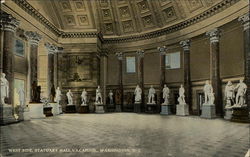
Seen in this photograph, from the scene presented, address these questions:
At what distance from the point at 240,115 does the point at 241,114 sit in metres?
0.09

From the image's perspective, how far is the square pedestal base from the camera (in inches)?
516

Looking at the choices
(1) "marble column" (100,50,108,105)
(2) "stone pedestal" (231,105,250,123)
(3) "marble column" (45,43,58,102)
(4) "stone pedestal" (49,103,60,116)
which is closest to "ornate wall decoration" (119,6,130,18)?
(1) "marble column" (100,50,108,105)

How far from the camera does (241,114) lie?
13.3 m

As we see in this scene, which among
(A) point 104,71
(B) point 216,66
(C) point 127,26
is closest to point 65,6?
(C) point 127,26

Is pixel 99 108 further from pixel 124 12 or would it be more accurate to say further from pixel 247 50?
pixel 247 50

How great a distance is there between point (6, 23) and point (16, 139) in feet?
29.0

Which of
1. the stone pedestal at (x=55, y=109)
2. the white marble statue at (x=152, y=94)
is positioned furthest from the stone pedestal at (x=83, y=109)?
the white marble statue at (x=152, y=94)

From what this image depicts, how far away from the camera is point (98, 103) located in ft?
75.7

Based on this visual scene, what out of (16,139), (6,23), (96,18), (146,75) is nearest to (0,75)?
(6,23)

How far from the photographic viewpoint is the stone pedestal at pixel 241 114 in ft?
43.0

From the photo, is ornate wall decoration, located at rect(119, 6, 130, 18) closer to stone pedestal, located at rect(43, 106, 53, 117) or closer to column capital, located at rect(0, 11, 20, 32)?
stone pedestal, located at rect(43, 106, 53, 117)

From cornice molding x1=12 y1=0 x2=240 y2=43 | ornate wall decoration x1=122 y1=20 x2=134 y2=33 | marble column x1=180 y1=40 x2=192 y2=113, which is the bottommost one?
marble column x1=180 y1=40 x2=192 y2=113

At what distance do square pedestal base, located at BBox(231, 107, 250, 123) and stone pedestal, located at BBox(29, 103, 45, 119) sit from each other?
12985mm

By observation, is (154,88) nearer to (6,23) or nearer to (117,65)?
(117,65)
